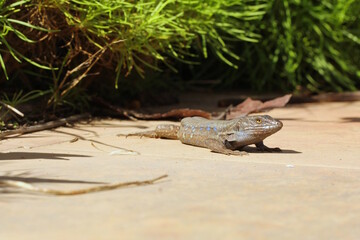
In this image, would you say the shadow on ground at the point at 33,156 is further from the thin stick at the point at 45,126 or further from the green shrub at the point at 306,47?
the green shrub at the point at 306,47

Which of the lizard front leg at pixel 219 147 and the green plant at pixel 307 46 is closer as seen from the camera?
the lizard front leg at pixel 219 147

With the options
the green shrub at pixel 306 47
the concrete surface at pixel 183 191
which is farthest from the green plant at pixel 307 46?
the concrete surface at pixel 183 191

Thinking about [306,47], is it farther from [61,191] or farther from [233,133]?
[61,191]

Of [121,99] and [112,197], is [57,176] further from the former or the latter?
[121,99]

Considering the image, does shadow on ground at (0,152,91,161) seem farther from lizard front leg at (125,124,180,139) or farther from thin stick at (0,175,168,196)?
lizard front leg at (125,124,180,139)

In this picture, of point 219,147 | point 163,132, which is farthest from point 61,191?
point 163,132

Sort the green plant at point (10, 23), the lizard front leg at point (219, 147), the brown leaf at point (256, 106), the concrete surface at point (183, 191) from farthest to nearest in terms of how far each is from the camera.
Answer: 1. the brown leaf at point (256, 106)
2. the green plant at point (10, 23)
3. the lizard front leg at point (219, 147)
4. the concrete surface at point (183, 191)

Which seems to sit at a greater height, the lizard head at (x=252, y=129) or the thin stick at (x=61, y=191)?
the lizard head at (x=252, y=129)
